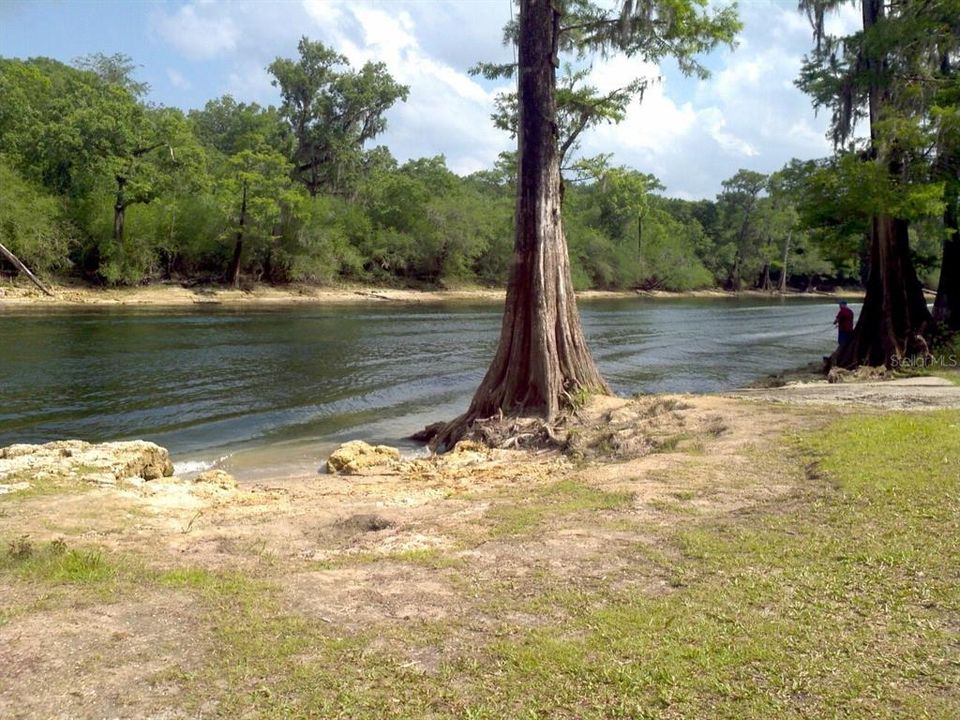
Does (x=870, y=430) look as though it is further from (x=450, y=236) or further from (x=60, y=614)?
(x=450, y=236)

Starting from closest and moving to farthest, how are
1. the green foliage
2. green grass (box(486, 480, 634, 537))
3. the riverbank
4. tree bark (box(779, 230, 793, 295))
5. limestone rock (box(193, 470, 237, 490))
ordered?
green grass (box(486, 480, 634, 537)) → limestone rock (box(193, 470, 237, 490)) → the riverbank → the green foliage → tree bark (box(779, 230, 793, 295))

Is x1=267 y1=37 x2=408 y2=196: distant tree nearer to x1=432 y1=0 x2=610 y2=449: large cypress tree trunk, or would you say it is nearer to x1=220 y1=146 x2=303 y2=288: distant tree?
x1=220 y1=146 x2=303 y2=288: distant tree

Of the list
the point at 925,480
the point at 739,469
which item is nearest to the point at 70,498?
the point at 739,469

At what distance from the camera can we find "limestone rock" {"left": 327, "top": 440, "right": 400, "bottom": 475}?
476 inches

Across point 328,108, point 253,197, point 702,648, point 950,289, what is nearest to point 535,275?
point 702,648

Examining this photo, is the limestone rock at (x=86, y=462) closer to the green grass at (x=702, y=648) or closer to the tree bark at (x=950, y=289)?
the green grass at (x=702, y=648)

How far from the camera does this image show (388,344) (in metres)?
31.7

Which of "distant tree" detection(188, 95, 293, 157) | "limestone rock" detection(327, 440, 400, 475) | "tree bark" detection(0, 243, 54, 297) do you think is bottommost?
"limestone rock" detection(327, 440, 400, 475)

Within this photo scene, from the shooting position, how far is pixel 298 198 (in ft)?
189

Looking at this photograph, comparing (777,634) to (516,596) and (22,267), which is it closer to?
(516,596)

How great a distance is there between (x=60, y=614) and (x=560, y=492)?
5.19 m

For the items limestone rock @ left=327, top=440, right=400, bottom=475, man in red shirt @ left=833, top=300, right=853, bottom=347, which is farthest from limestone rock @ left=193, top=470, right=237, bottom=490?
man in red shirt @ left=833, top=300, right=853, bottom=347

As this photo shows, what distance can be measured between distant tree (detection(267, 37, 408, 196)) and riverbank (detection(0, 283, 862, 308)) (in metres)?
16.4

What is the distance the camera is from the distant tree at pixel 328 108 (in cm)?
7406
